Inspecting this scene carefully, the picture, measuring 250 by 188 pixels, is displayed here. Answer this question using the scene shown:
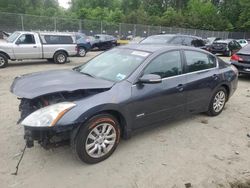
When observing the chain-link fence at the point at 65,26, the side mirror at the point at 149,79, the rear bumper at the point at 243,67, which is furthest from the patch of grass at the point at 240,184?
the chain-link fence at the point at 65,26

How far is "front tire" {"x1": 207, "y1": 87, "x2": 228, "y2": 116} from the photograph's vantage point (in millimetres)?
5746

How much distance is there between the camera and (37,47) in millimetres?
12961

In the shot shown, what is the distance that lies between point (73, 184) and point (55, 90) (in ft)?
4.05

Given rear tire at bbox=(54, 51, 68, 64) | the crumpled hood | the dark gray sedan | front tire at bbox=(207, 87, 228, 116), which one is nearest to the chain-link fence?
rear tire at bbox=(54, 51, 68, 64)

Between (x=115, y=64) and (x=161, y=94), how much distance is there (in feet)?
3.08

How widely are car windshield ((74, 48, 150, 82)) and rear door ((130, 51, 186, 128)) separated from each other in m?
0.25

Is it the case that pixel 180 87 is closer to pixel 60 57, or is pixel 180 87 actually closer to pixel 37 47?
pixel 37 47

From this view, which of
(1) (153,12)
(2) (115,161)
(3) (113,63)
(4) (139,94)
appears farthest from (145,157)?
(1) (153,12)

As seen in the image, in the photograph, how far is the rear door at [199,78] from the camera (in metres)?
5.04

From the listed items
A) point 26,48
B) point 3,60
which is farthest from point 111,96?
point 26,48

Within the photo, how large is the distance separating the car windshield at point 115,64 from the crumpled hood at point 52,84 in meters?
0.24

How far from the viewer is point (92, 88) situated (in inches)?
148

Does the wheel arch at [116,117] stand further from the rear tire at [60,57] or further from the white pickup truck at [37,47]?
the rear tire at [60,57]

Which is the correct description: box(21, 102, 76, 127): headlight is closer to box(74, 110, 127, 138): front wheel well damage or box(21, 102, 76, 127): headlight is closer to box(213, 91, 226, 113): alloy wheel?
box(74, 110, 127, 138): front wheel well damage
